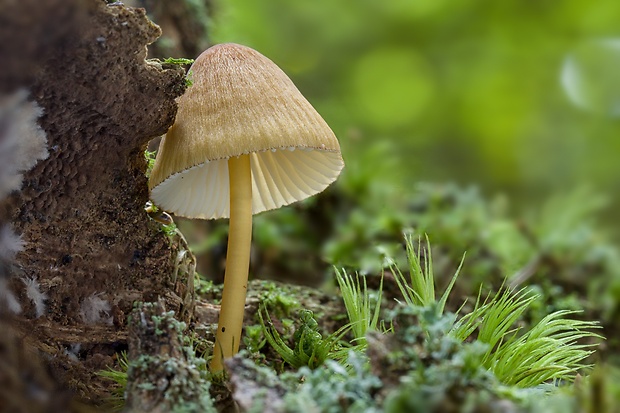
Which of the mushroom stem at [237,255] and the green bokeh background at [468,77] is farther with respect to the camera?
the green bokeh background at [468,77]

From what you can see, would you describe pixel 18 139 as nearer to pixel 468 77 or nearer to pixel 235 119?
pixel 235 119

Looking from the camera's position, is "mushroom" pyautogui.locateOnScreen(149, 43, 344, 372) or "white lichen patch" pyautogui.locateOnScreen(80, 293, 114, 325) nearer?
"mushroom" pyautogui.locateOnScreen(149, 43, 344, 372)

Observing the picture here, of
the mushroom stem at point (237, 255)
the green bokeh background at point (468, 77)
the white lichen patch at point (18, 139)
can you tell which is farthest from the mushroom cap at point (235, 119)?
the green bokeh background at point (468, 77)

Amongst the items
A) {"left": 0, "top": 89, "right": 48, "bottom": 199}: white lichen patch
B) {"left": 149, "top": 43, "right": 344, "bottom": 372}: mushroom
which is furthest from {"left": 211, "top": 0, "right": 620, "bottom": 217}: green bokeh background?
{"left": 0, "top": 89, "right": 48, "bottom": 199}: white lichen patch

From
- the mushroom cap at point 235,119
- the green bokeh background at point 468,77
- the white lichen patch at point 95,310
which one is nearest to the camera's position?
the mushroom cap at point 235,119

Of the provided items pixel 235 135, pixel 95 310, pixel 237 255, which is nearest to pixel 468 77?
pixel 237 255

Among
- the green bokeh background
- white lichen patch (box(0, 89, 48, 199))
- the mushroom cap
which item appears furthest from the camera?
the green bokeh background

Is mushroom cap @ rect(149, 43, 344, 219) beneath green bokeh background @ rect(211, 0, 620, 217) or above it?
beneath

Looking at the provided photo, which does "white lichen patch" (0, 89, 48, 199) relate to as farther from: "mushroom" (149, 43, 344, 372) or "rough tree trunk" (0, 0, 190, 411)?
"mushroom" (149, 43, 344, 372)

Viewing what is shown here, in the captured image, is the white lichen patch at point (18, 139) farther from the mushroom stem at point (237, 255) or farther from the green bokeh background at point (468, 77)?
the green bokeh background at point (468, 77)
